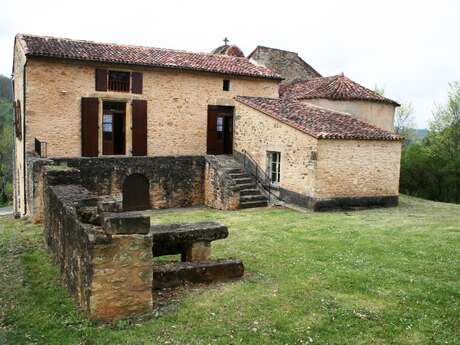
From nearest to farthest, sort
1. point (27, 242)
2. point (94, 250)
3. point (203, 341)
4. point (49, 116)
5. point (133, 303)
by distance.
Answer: point (203, 341), point (94, 250), point (133, 303), point (27, 242), point (49, 116)

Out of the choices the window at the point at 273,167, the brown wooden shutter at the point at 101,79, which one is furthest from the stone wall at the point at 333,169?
the brown wooden shutter at the point at 101,79

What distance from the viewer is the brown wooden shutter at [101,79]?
18094mm

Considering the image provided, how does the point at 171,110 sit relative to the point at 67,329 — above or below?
above

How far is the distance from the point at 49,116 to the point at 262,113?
8697 millimetres

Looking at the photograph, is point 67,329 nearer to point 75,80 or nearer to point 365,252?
point 365,252

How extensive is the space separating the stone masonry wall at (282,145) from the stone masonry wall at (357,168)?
436 mm

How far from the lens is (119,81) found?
61.3ft

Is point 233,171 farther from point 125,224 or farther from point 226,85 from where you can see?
point 125,224

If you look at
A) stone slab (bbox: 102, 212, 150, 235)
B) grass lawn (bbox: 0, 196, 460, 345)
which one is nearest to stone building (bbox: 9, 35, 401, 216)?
grass lawn (bbox: 0, 196, 460, 345)

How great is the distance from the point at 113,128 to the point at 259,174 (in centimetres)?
674

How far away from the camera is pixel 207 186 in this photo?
1928cm

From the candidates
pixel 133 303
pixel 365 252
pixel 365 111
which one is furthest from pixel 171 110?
pixel 133 303

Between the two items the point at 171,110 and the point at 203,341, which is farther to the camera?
the point at 171,110

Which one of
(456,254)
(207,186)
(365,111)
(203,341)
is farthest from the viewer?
(365,111)
